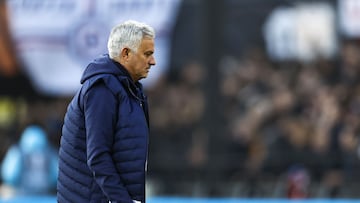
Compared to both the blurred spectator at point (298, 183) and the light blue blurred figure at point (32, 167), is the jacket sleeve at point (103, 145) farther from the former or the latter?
the blurred spectator at point (298, 183)

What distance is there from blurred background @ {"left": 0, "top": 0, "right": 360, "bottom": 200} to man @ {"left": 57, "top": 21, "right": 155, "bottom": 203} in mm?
5361

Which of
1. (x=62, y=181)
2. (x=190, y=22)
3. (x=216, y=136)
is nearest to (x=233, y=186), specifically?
(x=216, y=136)

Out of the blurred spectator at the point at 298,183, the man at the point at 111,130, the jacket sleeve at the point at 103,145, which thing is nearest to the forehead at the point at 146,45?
the man at the point at 111,130

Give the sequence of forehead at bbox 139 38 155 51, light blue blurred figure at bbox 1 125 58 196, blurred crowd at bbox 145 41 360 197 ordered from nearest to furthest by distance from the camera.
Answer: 1. forehead at bbox 139 38 155 51
2. light blue blurred figure at bbox 1 125 58 196
3. blurred crowd at bbox 145 41 360 197

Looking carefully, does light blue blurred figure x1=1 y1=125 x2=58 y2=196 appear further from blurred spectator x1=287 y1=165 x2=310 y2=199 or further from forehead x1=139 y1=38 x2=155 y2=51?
forehead x1=139 y1=38 x2=155 y2=51

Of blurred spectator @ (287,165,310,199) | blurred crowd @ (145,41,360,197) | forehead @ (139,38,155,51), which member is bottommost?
blurred spectator @ (287,165,310,199)

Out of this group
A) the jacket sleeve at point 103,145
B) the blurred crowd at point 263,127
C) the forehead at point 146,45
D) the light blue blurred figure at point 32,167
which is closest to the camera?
the jacket sleeve at point 103,145

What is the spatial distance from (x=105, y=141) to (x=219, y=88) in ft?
21.4

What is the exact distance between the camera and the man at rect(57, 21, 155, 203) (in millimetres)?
4578

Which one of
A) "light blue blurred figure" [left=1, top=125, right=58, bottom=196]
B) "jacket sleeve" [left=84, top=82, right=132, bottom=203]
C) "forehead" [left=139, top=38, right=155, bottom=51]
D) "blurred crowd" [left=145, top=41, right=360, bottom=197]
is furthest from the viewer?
"blurred crowd" [left=145, top=41, right=360, bottom=197]

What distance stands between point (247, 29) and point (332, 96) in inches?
71.3

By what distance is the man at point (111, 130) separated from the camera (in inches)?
180

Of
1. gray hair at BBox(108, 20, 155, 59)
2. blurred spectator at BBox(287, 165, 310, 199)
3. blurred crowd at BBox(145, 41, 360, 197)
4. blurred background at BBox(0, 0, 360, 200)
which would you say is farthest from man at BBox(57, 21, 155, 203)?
blurred spectator at BBox(287, 165, 310, 199)

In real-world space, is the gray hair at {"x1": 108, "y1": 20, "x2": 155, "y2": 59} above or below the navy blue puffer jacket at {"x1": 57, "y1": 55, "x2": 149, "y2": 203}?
above
